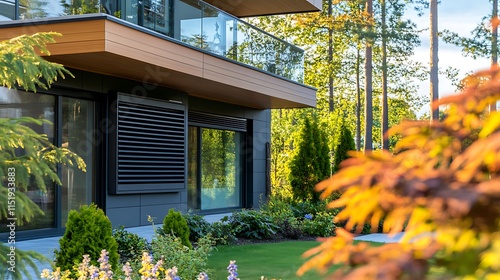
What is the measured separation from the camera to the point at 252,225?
1262 cm

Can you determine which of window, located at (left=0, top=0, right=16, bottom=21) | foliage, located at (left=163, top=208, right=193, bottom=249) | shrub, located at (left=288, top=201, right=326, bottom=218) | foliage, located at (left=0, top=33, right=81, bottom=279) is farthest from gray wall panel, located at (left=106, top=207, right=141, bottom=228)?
foliage, located at (left=0, top=33, right=81, bottom=279)

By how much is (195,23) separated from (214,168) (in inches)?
241

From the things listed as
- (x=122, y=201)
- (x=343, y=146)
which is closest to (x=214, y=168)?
(x=343, y=146)

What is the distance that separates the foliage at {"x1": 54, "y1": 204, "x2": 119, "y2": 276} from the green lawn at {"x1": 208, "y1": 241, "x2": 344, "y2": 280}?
1.25 metres

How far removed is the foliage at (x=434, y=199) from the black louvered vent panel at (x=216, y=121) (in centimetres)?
1540

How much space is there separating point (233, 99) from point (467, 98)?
52.1 ft

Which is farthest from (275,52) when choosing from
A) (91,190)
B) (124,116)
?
(91,190)

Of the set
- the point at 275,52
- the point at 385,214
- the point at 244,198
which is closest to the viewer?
the point at 385,214

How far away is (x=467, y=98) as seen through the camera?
1.63m

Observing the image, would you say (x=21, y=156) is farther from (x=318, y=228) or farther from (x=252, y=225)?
(x=318, y=228)

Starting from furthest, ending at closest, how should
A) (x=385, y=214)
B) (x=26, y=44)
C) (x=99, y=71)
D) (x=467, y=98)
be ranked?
1. (x=99, y=71)
2. (x=26, y=44)
3. (x=467, y=98)
4. (x=385, y=214)

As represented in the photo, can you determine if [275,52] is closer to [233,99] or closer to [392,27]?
[233,99]

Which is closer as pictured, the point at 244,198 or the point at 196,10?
the point at 196,10

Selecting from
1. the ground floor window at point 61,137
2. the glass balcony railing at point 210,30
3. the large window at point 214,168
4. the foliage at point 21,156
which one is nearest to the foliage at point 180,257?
the foliage at point 21,156
